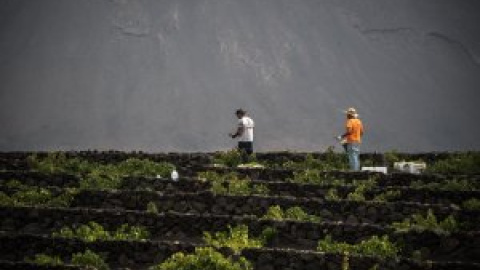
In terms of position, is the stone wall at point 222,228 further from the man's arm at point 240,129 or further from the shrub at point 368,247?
the man's arm at point 240,129

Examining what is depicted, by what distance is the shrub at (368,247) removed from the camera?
12656mm

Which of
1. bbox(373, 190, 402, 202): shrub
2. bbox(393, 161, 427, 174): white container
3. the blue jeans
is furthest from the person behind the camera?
the blue jeans

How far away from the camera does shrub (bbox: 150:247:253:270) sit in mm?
11766

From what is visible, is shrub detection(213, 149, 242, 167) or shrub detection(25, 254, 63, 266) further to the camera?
shrub detection(213, 149, 242, 167)

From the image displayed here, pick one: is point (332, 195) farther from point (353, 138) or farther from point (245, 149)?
point (245, 149)

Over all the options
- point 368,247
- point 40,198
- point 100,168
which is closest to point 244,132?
point 100,168

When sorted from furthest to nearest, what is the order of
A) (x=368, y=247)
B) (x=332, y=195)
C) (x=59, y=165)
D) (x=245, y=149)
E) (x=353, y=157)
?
1. (x=245, y=149)
2. (x=59, y=165)
3. (x=353, y=157)
4. (x=332, y=195)
5. (x=368, y=247)

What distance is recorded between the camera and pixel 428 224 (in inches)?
547

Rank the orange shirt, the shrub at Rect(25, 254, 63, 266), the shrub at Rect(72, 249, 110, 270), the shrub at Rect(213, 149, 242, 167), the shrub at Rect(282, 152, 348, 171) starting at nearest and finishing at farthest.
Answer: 1. the shrub at Rect(25, 254, 63, 266)
2. the shrub at Rect(72, 249, 110, 270)
3. the orange shirt
4. the shrub at Rect(282, 152, 348, 171)
5. the shrub at Rect(213, 149, 242, 167)

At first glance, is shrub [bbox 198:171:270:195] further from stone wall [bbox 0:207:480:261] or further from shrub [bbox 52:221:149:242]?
shrub [bbox 52:221:149:242]

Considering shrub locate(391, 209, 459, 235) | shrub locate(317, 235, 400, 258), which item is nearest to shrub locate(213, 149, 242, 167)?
shrub locate(391, 209, 459, 235)

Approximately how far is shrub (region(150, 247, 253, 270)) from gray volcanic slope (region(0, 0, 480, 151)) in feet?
95.3

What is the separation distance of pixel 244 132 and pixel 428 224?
9.20 metres

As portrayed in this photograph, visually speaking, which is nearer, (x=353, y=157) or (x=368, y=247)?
(x=368, y=247)
